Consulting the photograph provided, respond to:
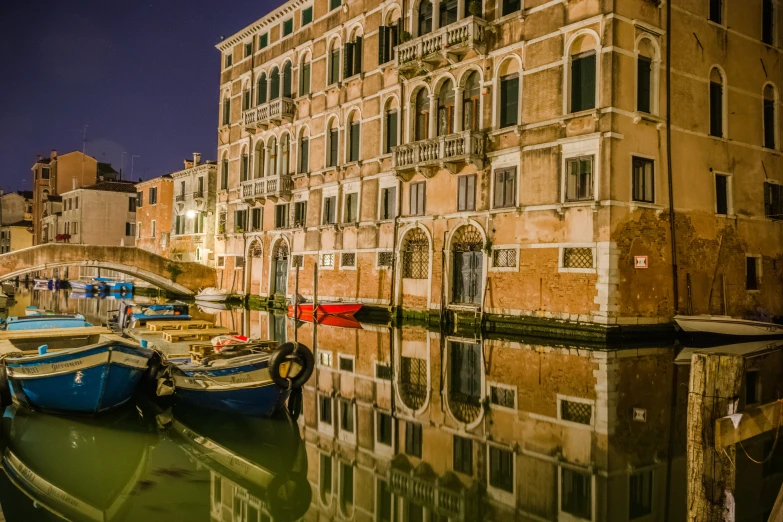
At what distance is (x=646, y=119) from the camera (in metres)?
16.0

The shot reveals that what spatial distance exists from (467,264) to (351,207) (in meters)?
6.31

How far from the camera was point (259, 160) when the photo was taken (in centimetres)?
2983

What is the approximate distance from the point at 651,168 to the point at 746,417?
12981mm

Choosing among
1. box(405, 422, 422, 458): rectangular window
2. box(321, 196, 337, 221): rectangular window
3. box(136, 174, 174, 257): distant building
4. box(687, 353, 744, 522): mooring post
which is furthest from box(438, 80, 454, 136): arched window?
box(136, 174, 174, 257): distant building

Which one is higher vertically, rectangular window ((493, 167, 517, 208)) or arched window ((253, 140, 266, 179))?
arched window ((253, 140, 266, 179))

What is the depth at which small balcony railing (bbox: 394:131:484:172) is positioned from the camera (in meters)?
18.4

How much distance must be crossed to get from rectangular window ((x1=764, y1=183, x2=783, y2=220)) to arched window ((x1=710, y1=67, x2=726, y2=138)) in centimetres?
238

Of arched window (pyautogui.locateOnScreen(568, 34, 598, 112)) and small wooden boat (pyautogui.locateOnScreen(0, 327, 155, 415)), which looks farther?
arched window (pyautogui.locateOnScreen(568, 34, 598, 112))

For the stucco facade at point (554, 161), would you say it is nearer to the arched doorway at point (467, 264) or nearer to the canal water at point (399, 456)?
the arched doorway at point (467, 264)

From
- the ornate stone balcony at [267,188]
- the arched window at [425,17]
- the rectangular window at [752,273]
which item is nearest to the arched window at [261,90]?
the ornate stone balcony at [267,188]

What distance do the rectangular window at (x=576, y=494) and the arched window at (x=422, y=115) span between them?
16010 millimetres

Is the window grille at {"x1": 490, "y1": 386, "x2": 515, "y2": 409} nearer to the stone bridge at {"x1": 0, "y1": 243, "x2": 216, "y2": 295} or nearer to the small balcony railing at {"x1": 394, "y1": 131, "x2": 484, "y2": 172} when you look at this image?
the small balcony railing at {"x1": 394, "y1": 131, "x2": 484, "y2": 172}

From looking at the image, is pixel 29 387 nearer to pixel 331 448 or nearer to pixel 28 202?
pixel 331 448

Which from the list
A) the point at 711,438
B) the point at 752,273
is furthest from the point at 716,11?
the point at 711,438
